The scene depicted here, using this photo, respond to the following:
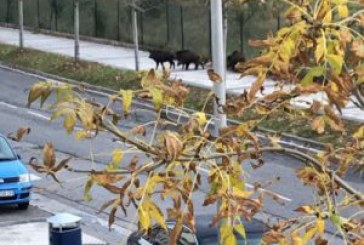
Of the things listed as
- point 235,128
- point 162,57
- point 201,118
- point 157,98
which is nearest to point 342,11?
point 235,128

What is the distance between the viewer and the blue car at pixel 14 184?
19203 millimetres

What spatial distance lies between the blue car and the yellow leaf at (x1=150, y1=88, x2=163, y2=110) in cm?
1451

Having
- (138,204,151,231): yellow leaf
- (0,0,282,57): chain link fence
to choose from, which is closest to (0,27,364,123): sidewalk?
(0,0,282,57): chain link fence

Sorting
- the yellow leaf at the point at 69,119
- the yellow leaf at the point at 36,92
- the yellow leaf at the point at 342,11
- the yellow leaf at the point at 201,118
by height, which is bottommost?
the yellow leaf at the point at 201,118

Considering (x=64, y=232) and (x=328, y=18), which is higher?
(x=328, y=18)

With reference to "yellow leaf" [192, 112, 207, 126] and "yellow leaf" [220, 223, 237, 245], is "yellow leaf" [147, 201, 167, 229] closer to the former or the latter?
"yellow leaf" [220, 223, 237, 245]

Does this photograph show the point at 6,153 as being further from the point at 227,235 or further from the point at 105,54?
the point at 105,54

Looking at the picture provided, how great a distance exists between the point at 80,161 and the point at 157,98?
1529cm

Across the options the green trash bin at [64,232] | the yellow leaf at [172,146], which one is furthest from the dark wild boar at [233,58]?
the yellow leaf at [172,146]

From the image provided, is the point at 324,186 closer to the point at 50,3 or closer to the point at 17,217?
the point at 17,217

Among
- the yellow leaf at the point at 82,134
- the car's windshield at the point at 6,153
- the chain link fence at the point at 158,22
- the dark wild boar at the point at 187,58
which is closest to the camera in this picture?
the yellow leaf at the point at 82,134

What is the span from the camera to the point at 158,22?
41938 millimetres

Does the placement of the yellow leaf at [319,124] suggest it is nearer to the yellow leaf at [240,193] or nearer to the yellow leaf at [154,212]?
the yellow leaf at [240,193]

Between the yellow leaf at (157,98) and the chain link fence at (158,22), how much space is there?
28393 millimetres
